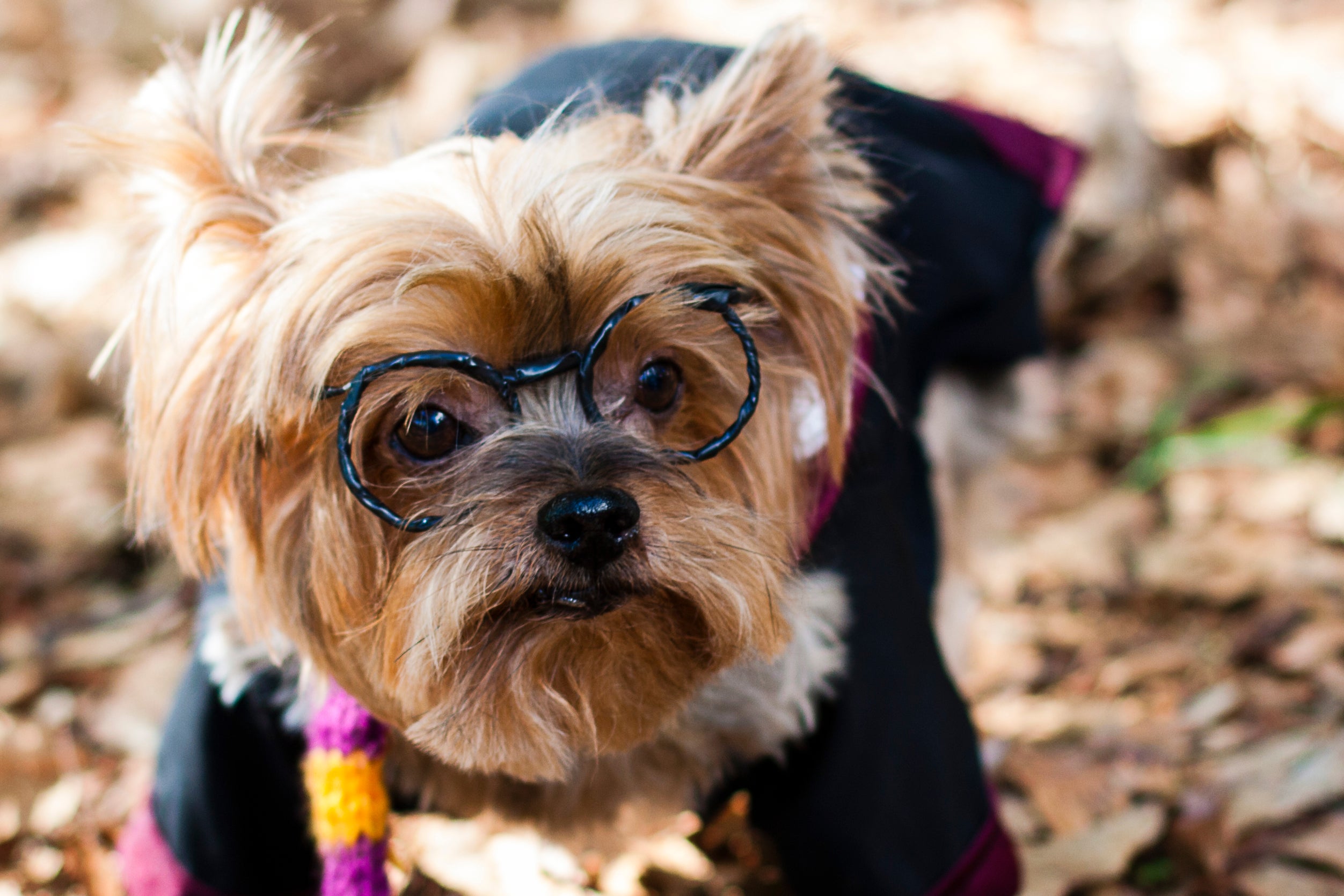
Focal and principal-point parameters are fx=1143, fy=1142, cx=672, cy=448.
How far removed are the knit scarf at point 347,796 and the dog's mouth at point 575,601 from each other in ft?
1.84

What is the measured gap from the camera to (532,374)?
1.86m

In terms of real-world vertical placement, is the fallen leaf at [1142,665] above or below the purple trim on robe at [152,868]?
above

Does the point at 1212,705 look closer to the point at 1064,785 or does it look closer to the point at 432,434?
the point at 1064,785

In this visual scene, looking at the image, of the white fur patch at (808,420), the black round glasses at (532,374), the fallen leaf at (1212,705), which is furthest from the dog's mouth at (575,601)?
the fallen leaf at (1212,705)

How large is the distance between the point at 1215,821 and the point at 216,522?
232cm

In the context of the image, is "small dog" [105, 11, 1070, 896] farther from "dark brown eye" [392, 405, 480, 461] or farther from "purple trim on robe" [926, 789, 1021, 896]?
"purple trim on robe" [926, 789, 1021, 896]

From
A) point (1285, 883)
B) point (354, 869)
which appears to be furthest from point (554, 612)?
point (1285, 883)

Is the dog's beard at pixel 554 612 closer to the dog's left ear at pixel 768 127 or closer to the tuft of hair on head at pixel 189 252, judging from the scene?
the tuft of hair on head at pixel 189 252

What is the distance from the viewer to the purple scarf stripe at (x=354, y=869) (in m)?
2.15

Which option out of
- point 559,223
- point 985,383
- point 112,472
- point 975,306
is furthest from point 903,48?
point 559,223

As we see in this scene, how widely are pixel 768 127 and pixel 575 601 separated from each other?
94 centimetres

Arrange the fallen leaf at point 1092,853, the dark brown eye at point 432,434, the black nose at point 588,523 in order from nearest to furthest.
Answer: the black nose at point 588,523
the dark brown eye at point 432,434
the fallen leaf at point 1092,853

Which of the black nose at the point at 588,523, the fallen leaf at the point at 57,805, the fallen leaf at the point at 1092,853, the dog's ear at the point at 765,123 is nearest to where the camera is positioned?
the black nose at the point at 588,523

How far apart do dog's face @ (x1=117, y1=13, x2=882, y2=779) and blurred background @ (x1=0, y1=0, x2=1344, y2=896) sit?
0.31m
